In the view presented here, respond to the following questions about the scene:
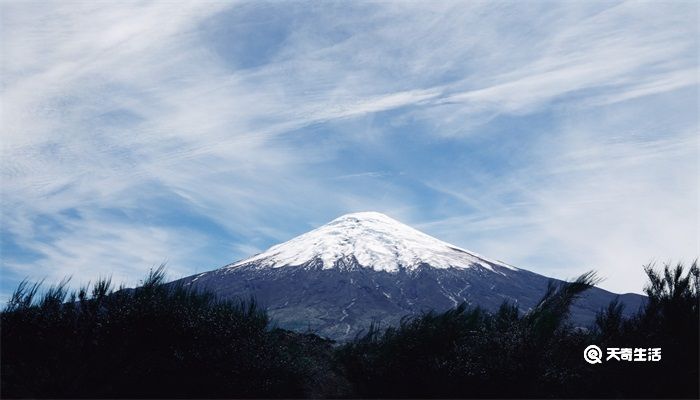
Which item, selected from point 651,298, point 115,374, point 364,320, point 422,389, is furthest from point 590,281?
point 364,320

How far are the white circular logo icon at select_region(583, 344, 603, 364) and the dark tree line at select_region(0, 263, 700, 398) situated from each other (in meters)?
0.27

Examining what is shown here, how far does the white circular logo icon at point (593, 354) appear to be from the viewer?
61.6 feet

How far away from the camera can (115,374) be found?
15570mm

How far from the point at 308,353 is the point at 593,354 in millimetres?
9251

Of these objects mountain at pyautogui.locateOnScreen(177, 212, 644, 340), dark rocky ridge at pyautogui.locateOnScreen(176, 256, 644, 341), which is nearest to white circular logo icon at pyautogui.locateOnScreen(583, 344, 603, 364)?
mountain at pyautogui.locateOnScreen(177, 212, 644, 340)

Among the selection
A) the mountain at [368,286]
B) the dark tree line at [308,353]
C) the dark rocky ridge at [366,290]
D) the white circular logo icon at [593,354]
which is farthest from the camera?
the mountain at [368,286]

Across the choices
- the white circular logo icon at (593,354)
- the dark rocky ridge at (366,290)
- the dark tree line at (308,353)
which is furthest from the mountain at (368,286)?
the white circular logo icon at (593,354)

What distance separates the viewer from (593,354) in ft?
62.1

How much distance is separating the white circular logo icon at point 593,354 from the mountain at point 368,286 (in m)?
116

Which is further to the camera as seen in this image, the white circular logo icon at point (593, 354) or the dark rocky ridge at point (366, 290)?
the dark rocky ridge at point (366, 290)

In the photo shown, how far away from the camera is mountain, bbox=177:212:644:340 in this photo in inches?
5891

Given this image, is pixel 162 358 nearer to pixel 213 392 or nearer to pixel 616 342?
pixel 213 392

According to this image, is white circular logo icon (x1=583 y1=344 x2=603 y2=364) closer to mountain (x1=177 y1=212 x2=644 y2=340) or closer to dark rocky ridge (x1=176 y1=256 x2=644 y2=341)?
mountain (x1=177 y1=212 x2=644 y2=340)

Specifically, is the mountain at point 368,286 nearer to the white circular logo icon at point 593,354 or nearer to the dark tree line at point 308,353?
the dark tree line at point 308,353
